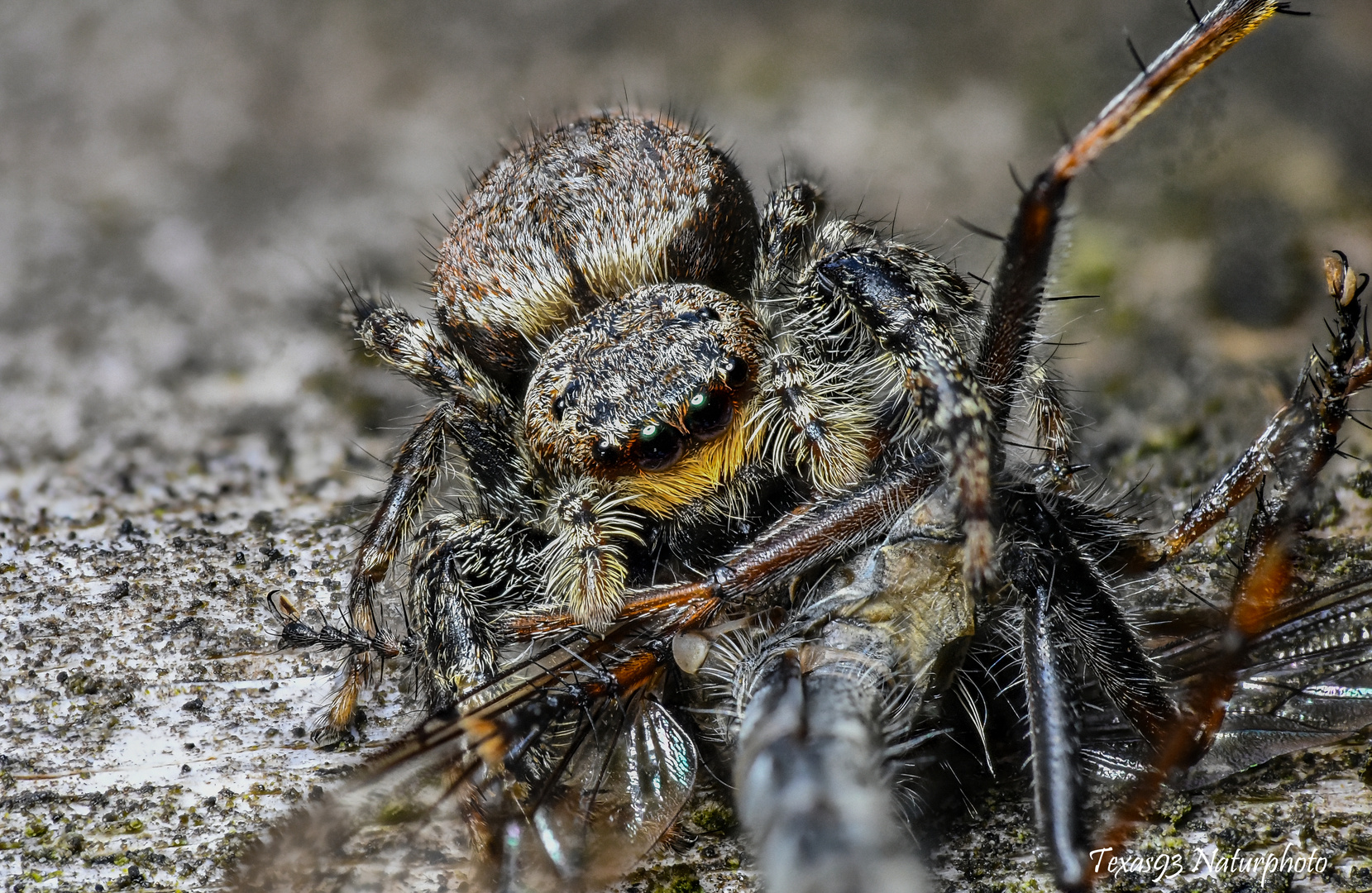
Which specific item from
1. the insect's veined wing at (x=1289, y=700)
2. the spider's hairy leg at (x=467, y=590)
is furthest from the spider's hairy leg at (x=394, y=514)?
the insect's veined wing at (x=1289, y=700)

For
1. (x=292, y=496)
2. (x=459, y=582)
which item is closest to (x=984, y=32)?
(x=292, y=496)

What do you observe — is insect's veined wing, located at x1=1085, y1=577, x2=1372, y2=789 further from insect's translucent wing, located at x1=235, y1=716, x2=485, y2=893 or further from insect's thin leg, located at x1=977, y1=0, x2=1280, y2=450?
insect's translucent wing, located at x1=235, y1=716, x2=485, y2=893

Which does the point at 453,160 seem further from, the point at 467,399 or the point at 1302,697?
the point at 1302,697

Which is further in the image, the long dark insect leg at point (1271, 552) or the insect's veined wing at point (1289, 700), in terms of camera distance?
the insect's veined wing at point (1289, 700)

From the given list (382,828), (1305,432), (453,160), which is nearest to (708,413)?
(382,828)

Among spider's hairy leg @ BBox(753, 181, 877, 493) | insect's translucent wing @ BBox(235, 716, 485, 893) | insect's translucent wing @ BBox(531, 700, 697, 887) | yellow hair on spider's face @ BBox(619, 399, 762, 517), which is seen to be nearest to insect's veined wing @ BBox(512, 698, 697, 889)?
insect's translucent wing @ BBox(531, 700, 697, 887)

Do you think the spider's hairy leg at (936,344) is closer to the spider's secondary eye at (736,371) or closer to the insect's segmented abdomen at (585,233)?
the spider's secondary eye at (736,371)

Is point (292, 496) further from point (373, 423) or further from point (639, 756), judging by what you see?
point (639, 756)
